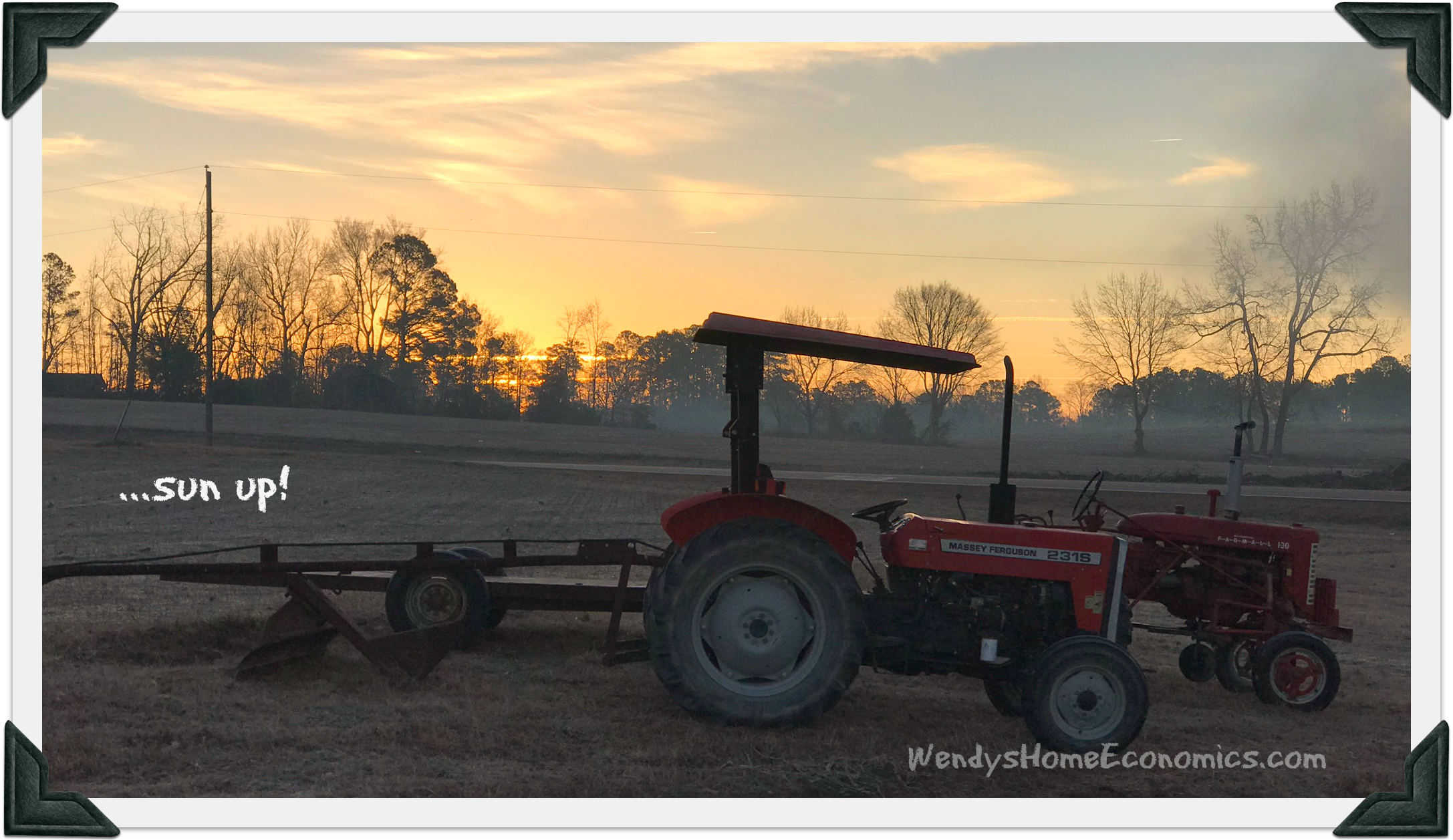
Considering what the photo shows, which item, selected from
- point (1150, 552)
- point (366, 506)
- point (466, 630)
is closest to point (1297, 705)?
point (1150, 552)

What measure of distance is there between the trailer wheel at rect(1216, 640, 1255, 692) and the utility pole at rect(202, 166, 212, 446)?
2560 cm

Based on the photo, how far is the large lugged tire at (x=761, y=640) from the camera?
5.37m

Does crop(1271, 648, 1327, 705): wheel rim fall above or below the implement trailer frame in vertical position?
below

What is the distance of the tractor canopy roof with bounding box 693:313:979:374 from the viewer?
538 centimetres

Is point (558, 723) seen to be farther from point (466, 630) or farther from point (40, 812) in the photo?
point (40, 812)

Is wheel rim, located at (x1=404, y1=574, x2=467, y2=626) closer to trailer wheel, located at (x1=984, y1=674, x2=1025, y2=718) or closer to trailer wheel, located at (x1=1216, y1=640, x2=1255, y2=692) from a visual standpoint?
trailer wheel, located at (x1=984, y1=674, x2=1025, y2=718)

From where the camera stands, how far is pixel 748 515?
18.0 ft

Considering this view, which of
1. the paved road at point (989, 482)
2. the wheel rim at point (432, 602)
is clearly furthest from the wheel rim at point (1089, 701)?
the paved road at point (989, 482)

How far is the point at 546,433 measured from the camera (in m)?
40.3

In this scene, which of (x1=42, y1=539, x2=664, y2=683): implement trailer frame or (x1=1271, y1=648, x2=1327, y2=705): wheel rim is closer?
(x1=42, y1=539, x2=664, y2=683): implement trailer frame

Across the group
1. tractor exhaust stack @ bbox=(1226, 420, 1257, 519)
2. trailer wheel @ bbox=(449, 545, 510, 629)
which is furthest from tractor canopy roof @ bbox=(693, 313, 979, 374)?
trailer wheel @ bbox=(449, 545, 510, 629)

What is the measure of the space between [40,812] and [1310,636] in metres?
6.92

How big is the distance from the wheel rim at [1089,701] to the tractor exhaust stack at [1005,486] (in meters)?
0.97
